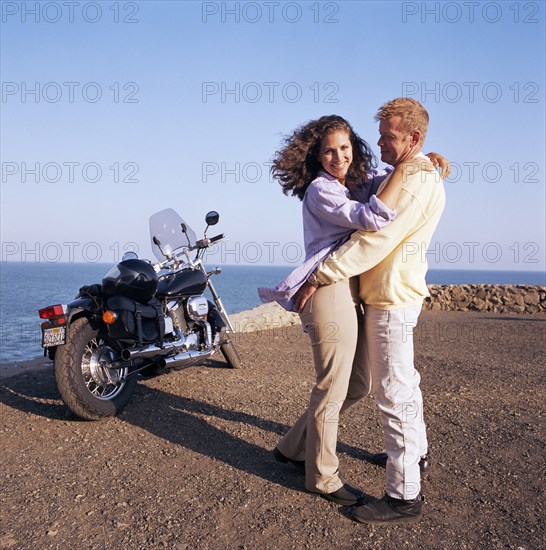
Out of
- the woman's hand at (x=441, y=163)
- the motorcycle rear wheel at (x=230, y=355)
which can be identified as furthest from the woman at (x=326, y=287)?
the motorcycle rear wheel at (x=230, y=355)

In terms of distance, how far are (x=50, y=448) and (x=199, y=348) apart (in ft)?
6.26

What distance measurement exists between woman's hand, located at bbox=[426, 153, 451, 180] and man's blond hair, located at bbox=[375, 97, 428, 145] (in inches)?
11.6

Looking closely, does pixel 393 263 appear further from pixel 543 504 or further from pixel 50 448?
pixel 50 448

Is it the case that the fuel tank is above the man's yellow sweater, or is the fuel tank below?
below

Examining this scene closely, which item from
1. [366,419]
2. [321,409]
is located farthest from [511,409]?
[321,409]

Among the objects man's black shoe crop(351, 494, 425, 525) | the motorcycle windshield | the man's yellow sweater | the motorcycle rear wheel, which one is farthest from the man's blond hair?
the motorcycle rear wheel

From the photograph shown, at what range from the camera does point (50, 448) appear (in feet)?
13.4

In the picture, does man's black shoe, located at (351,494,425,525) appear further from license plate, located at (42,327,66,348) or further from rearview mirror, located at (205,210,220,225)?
rearview mirror, located at (205,210,220,225)

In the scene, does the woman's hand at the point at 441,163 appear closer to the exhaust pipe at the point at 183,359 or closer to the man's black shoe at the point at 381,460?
the man's black shoe at the point at 381,460

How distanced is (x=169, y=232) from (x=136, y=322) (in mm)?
1684

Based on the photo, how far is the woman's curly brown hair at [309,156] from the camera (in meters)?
3.25

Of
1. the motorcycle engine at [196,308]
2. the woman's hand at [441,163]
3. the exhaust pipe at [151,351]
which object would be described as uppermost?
the woman's hand at [441,163]

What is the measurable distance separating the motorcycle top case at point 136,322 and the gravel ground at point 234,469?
2.00 feet

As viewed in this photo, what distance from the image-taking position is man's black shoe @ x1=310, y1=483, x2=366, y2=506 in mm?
3191
